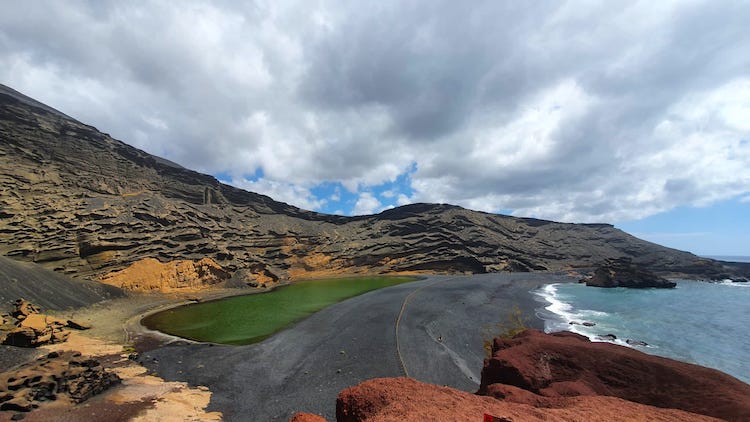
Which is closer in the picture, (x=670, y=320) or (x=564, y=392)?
(x=564, y=392)

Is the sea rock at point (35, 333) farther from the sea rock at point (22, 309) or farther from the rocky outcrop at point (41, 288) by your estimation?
the rocky outcrop at point (41, 288)

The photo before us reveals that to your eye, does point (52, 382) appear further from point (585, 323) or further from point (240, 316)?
point (585, 323)

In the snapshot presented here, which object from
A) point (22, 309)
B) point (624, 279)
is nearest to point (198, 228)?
point (22, 309)

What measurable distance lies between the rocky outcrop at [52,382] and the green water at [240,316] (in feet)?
33.7

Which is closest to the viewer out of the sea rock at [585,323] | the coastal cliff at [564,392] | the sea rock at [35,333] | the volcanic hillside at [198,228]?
the coastal cliff at [564,392]

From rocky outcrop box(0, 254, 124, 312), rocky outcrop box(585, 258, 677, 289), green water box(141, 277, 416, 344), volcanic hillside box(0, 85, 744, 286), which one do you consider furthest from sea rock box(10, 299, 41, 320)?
rocky outcrop box(585, 258, 677, 289)

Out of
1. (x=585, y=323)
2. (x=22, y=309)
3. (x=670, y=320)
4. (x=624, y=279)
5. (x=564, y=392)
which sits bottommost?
(x=585, y=323)

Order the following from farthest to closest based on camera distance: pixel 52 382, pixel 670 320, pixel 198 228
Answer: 1. pixel 198 228
2. pixel 670 320
3. pixel 52 382

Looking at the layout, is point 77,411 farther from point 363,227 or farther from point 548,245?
point 548,245

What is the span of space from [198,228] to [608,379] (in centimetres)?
6358

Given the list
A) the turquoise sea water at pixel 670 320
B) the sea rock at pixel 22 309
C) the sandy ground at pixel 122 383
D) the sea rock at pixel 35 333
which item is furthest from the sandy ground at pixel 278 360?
the turquoise sea water at pixel 670 320

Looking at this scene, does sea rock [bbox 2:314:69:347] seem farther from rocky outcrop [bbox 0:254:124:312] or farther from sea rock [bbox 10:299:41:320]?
rocky outcrop [bbox 0:254:124:312]

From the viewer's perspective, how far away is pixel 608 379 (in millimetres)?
10320

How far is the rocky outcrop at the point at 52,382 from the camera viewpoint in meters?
12.3
